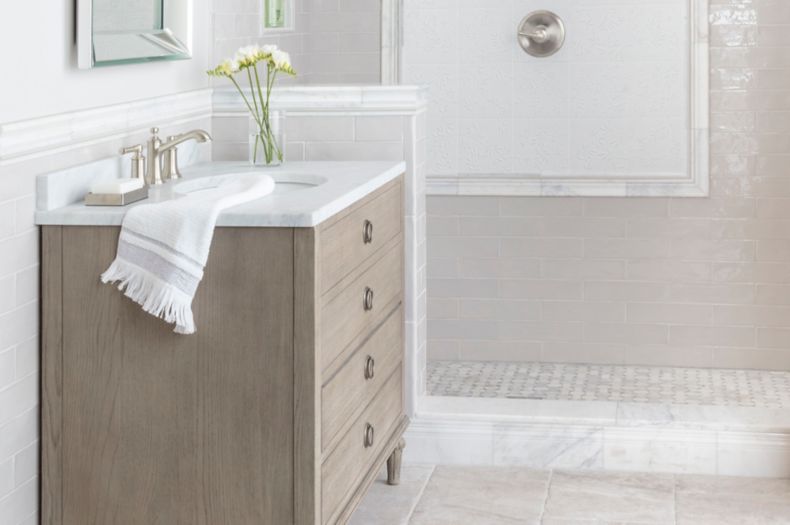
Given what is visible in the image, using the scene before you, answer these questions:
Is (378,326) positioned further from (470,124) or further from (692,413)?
(470,124)

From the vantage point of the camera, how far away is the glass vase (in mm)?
3639

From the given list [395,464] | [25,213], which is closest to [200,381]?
[25,213]

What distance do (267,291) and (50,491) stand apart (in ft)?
2.15

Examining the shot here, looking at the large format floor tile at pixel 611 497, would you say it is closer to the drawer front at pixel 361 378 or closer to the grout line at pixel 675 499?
the grout line at pixel 675 499

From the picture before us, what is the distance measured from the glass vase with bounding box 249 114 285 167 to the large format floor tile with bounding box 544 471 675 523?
1.28m

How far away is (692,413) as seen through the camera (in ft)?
13.1

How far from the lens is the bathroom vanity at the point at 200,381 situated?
2.61m

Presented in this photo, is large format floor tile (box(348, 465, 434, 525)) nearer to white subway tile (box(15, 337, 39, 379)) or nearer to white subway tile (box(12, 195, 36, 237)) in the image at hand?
white subway tile (box(15, 337, 39, 379))

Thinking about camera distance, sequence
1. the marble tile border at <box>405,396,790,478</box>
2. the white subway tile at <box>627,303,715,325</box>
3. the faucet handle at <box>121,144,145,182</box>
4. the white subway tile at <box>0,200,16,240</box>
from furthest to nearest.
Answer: the white subway tile at <box>627,303,715,325</box> → the marble tile border at <box>405,396,790,478</box> → the faucet handle at <box>121,144,145,182</box> → the white subway tile at <box>0,200,16,240</box>

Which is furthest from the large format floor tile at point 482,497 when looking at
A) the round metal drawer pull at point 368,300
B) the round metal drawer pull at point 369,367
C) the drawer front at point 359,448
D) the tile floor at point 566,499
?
the round metal drawer pull at point 368,300

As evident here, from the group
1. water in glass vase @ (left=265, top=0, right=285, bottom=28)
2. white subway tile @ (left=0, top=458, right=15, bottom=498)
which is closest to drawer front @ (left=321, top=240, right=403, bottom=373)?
white subway tile @ (left=0, top=458, right=15, bottom=498)

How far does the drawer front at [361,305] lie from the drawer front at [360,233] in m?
0.04

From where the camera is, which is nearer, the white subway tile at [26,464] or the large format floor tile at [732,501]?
the white subway tile at [26,464]

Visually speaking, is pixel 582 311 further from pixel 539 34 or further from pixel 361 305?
pixel 361 305
